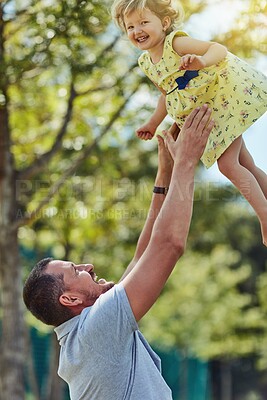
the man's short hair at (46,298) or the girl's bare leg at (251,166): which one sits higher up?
the girl's bare leg at (251,166)

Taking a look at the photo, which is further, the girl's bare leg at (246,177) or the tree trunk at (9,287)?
the tree trunk at (9,287)

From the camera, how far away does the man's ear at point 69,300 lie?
274cm

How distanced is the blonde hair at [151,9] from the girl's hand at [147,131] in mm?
420

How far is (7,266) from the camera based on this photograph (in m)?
7.84

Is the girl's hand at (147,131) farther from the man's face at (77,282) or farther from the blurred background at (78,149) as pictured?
the blurred background at (78,149)

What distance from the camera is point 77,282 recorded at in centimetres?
279

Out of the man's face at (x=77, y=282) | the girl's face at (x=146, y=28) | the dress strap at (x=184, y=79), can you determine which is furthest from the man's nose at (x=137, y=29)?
the man's face at (x=77, y=282)

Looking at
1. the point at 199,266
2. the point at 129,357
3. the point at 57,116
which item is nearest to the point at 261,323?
the point at 199,266

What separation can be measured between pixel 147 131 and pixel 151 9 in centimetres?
56

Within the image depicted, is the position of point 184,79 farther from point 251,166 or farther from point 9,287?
point 9,287

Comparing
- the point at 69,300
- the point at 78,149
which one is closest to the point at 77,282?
the point at 69,300

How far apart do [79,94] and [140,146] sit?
2.21 metres

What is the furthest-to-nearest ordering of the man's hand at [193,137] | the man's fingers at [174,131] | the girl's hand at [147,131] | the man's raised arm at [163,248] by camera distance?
1. the girl's hand at [147,131]
2. the man's fingers at [174,131]
3. the man's hand at [193,137]
4. the man's raised arm at [163,248]

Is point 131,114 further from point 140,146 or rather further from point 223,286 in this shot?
point 223,286
